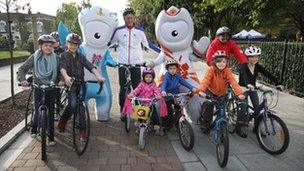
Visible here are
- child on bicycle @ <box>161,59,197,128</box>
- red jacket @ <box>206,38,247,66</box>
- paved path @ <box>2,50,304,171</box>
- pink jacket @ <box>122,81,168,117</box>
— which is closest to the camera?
paved path @ <box>2,50,304,171</box>

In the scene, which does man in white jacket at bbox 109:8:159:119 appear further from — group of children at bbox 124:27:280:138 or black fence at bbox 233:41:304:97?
black fence at bbox 233:41:304:97

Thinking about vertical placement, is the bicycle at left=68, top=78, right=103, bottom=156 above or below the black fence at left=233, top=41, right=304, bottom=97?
below

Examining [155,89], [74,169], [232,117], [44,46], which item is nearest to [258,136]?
[232,117]

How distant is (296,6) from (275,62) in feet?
24.4

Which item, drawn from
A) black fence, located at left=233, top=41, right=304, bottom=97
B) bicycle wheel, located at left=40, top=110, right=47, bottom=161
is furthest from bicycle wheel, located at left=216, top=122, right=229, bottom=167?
black fence, located at left=233, top=41, right=304, bottom=97

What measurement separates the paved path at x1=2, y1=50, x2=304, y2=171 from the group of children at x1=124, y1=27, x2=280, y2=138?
1.75ft

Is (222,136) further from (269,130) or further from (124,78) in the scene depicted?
(124,78)

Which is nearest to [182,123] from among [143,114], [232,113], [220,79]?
[143,114]

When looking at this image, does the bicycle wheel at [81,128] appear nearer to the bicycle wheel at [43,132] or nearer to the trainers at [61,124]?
the bicycle wheel at [43,132]

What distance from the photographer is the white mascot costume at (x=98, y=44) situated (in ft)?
26.0

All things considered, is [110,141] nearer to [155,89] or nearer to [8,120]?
[155,89]

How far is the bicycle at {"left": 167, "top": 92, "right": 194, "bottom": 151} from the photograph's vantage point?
19.9 ft

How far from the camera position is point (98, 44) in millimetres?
7926

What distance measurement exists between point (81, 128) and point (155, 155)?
4.00 ft
